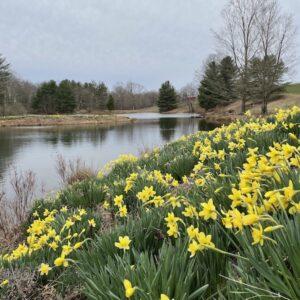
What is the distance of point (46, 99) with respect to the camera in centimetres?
6812

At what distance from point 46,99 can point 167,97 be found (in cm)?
2818

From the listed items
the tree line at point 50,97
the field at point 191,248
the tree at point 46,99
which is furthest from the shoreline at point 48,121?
the field at point 191,248

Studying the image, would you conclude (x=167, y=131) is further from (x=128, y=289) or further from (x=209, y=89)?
(x=128, y=289)

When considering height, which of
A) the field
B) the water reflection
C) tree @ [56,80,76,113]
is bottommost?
the water reflection

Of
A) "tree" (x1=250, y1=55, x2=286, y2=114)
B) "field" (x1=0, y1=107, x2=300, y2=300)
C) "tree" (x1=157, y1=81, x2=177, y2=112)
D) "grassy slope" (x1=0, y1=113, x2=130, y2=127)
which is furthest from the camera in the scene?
"tree" (x1=157, y1=81, x2=177, y2=112)

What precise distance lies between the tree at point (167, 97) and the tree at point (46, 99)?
24966mm

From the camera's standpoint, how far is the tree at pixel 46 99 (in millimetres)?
67625

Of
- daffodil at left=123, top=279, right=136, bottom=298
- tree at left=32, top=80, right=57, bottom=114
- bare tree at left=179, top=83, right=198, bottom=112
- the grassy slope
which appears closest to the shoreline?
the grassy slope

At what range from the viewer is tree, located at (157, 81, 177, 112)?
80.9m

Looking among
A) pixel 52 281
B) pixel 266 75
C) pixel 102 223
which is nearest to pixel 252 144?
pixel 102 223

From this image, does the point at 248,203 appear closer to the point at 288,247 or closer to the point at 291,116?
the point at 288,247

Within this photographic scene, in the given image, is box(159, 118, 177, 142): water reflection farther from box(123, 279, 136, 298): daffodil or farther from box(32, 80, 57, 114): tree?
box(32, 80, 57, 114): tree

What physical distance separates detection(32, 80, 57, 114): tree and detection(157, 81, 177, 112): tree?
2497 centimetres

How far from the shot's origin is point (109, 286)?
1.83m
